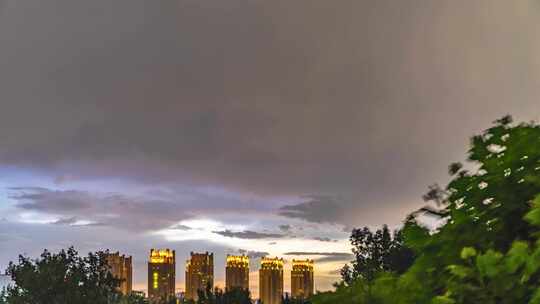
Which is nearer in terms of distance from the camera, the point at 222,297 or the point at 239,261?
the point at 222,297

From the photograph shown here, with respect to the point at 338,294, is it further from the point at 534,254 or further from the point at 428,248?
the point at 534,254

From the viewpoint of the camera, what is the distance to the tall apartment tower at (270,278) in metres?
148

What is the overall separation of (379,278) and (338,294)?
201 millimetres

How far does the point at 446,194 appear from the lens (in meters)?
2.52

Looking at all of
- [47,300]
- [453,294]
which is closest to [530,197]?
[453,294]

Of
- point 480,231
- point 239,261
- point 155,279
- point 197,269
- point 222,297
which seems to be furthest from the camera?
point 197,269

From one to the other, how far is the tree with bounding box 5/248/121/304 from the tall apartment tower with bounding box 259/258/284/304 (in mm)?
114795

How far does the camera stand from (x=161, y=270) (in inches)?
6732

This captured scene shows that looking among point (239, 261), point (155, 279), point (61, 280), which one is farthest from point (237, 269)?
point (61, 280)

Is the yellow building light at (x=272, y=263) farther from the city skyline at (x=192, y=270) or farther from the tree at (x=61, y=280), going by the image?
the tree at (x=61, y=280)

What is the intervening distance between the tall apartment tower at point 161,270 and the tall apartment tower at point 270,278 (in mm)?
21732

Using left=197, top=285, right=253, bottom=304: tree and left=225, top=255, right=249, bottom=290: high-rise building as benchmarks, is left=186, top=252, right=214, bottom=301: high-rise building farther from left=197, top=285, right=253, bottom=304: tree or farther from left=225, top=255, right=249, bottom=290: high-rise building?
left=197, top=285, right=253, bottom=304: tree

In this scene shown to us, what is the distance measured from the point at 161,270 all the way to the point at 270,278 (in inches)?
1151

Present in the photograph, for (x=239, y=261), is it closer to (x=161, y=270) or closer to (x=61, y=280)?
(x=161, y=270)
